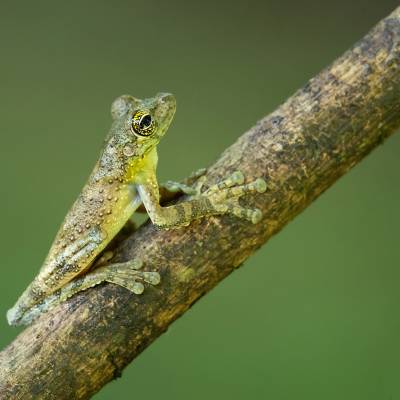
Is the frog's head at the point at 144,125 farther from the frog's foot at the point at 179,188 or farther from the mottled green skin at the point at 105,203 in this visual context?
the frog's foot at the point at 179,188

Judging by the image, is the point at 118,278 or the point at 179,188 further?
the point at 179,188

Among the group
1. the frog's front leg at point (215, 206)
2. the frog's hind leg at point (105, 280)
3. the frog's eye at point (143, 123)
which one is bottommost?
the frog's hind leg at point (105, 280)

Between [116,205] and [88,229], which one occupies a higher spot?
[116,205]

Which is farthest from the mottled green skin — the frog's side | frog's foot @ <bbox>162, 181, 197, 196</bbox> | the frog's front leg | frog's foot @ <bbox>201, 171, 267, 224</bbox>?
frog's foot @ <bbox>201, 171, 267, 224</bbox>

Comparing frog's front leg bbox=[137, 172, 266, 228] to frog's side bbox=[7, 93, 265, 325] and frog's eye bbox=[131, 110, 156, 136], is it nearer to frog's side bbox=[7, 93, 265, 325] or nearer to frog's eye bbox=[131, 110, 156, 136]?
frog's side bbox=[7, 93, 265, 325]

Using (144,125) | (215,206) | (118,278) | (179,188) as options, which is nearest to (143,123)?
(144,125)

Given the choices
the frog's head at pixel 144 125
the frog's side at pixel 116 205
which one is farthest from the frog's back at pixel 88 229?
the frog's head at pixel 144 125

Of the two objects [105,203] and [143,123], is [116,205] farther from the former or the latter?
[143,123]

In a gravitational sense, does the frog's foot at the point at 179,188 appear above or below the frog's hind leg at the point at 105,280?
above
